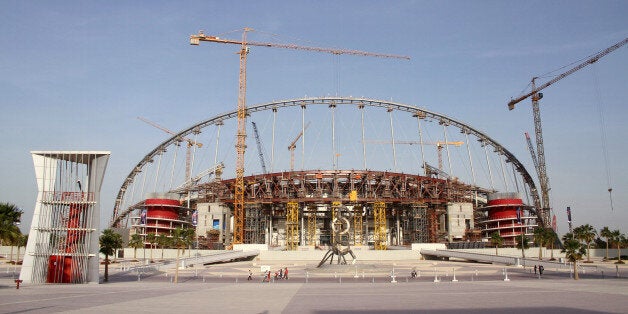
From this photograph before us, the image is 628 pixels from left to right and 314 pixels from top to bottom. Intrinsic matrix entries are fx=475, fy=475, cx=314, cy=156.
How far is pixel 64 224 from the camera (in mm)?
44125

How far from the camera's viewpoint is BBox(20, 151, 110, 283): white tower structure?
43.1m

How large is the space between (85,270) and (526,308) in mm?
37060

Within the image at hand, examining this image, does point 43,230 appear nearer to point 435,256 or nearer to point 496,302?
point 496,302

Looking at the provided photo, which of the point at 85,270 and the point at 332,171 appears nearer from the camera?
A: the point at 85,270

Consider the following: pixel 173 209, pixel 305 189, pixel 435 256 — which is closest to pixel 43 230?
pixel 435 256

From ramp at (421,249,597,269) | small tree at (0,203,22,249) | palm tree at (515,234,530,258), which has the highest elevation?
small tree at (0,203,22,249)

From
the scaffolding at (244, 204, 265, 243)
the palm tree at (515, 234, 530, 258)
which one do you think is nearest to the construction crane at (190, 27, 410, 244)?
the scaffolding at (244, 204, 265, 243)

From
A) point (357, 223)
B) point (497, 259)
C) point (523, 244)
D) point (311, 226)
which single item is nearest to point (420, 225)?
point (357, 223)

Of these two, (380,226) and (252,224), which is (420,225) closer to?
(380,226)

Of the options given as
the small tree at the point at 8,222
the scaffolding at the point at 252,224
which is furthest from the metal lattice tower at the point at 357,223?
the small tree at the point at 8,222

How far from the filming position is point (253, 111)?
135125 mm

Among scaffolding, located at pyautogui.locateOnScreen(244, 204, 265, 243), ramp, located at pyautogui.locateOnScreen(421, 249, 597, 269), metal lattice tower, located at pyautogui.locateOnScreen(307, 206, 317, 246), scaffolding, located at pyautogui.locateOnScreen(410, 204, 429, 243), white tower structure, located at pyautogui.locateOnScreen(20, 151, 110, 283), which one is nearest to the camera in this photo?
→ white tower structure, located at pyautogui.locateOnScreen(20, 151, 110, 283)

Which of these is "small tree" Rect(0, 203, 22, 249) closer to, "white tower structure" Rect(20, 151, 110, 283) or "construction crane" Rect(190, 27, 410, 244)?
"white tower structure" Rect(20, 151, 110, 283)

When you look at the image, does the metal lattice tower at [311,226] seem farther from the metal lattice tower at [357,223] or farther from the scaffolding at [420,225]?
the scaffolding at [420,225]
